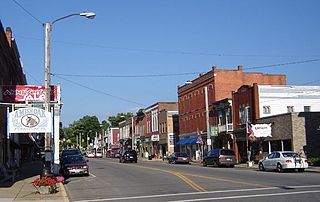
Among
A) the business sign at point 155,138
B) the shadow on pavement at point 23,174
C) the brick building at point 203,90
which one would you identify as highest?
the brick building at point 203,90

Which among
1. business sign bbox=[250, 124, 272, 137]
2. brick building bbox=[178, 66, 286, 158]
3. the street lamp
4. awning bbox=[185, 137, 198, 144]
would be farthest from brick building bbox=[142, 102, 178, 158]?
the street lamp

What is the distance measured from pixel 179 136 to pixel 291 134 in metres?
35.0

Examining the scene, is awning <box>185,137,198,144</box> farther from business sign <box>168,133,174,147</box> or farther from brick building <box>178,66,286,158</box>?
business sign <box>168,133,174,147</box>

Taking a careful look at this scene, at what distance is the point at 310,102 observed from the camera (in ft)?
167

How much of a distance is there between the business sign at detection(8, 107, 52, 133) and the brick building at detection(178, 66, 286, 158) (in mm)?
38623

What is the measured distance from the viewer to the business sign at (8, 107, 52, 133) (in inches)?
901

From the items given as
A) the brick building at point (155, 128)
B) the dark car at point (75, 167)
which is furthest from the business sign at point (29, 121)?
the brick building at point (155, 128)

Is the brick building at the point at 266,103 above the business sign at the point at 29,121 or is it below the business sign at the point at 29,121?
above

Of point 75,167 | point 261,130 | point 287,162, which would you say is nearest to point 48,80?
point 75,167

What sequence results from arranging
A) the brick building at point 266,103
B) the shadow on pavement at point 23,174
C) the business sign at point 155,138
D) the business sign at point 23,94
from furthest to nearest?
1. the business sign at point 155,138
2. the brick building at point 266,103
3. the business sign at point 23,94
4. the shadow on pavement at point 23,174

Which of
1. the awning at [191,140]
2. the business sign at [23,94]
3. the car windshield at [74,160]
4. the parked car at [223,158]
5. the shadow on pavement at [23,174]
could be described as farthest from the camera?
the awning at [191,140]

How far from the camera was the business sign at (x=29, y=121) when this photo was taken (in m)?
22.9

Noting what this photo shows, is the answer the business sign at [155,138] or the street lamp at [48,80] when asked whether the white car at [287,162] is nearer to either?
the street lamp at [48,80]

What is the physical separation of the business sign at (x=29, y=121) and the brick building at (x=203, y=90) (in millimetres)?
38623
